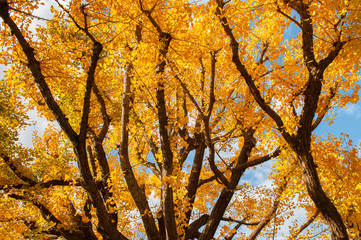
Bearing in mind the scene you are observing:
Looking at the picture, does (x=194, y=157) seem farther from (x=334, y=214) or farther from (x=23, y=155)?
(x=23, y=155)

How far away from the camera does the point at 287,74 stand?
6.58m

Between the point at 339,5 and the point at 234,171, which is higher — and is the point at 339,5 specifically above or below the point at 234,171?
above

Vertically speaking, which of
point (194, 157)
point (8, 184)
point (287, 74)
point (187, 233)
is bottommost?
point (187, 233)

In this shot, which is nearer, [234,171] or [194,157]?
[234,171]

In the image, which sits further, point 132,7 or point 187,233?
point 187,233

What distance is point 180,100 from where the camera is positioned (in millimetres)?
8062

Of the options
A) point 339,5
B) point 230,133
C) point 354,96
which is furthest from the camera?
point 230,133

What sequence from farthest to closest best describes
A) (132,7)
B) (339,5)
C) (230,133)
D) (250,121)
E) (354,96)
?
1. (230,133)
2. (250,121)
3. (354,96)
4. (132,7)
5. (339,5)

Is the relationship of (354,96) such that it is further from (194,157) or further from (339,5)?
(194,157)

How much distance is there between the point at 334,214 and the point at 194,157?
3809mm

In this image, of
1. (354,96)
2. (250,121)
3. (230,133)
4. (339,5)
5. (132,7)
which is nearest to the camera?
(339,5)

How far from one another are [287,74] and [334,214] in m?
3.56

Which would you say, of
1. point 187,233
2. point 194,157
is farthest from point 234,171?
point 187,233

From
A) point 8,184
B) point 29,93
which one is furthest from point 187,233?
point 29,93
